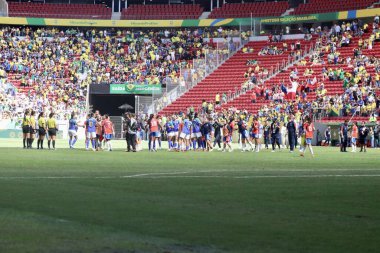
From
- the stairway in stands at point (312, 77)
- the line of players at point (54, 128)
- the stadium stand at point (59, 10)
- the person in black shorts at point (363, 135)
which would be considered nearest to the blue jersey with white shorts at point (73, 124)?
the line of players at point (54, 128)

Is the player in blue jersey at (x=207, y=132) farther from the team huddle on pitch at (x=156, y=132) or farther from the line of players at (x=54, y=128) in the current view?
the line of players at (x=54, y=128)

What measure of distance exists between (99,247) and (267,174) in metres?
14.3

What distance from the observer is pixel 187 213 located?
13.1m

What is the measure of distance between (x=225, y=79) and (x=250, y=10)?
535 inches

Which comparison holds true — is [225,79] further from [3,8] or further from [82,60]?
[3,8]

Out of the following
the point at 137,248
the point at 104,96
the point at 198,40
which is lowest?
the point at 137,248

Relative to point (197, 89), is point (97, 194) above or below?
below

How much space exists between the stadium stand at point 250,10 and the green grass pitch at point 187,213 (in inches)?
2536

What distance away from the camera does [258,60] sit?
77.7m

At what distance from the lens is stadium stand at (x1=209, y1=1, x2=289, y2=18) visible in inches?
3369

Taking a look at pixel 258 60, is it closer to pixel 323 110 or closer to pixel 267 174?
pixel 323 110

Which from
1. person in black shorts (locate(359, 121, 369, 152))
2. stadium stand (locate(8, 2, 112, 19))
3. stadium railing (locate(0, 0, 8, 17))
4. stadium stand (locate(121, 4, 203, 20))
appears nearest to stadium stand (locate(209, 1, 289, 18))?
stadium stand (locate(121, 4, 203, 20))

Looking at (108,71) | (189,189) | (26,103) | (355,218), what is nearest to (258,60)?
(108,71)

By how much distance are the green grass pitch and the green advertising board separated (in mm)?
52253
